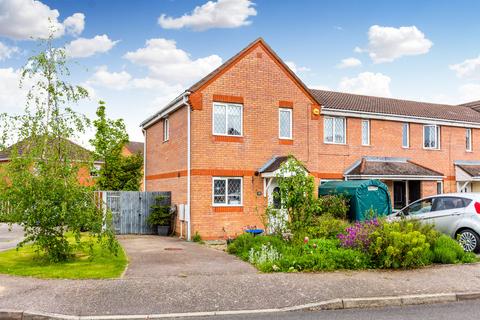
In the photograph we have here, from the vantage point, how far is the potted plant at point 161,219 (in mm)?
19938

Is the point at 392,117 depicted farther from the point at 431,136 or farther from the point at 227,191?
the point at 227,191

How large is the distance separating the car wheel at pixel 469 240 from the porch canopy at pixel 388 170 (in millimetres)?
7972

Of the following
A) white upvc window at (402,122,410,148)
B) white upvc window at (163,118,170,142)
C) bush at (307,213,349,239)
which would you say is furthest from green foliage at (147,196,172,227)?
white upvc window at (402,122,410,148)

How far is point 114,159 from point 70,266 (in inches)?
831

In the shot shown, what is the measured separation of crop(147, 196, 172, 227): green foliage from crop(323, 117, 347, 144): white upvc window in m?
8.01

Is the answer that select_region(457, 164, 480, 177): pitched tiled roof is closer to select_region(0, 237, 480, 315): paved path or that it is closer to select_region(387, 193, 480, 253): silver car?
select_region(387, 193, 480, 253): silver car

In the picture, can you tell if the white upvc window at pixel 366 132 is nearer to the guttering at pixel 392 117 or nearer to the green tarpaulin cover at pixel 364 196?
the guttering at pixel 392 117

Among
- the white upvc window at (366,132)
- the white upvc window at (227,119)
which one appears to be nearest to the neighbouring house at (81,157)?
the white upvc window at (227,119)

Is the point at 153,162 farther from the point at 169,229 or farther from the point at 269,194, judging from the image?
the point at 269,194

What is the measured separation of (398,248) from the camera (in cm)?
1087

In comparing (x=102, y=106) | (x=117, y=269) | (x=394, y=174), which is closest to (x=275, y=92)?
(x=394, y=174)

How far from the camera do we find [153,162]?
942 inches

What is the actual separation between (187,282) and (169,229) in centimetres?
1112

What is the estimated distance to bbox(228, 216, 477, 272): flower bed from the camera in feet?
35.2
